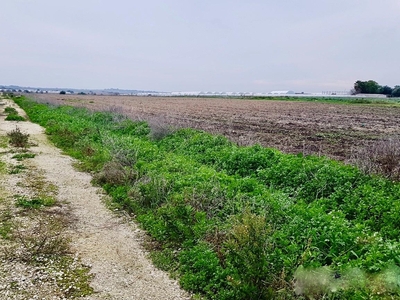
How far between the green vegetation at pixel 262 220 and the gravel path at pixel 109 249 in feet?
0.97

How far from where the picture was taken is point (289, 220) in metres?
6.28

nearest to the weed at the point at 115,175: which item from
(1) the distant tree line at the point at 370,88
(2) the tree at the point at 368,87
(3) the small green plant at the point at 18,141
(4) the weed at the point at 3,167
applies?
(4) the weed at the point at 3,167

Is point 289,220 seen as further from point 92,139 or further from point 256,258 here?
point 92,139

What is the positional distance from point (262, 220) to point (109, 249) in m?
3.14

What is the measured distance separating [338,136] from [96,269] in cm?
1494

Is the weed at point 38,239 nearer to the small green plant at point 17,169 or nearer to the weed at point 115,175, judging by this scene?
the weed at point 115,175

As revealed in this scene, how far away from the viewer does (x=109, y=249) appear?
659 cm

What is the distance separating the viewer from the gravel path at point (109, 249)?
5297 mm

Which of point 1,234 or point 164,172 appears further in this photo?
point 164,172

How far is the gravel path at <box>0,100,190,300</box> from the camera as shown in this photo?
17.4 ft

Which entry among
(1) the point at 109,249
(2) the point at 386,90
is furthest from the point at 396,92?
(1) the point at 109,249

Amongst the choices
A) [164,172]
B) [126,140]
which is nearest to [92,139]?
[126,140]

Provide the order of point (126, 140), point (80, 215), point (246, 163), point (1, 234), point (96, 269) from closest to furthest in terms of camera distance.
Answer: point (96, 269) < point (1, 234) < point (80, 215) < point (246, 163) < point (126, 140)

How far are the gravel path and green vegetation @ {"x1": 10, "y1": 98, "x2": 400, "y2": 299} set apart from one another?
0.97 ft
